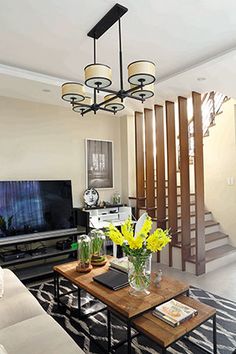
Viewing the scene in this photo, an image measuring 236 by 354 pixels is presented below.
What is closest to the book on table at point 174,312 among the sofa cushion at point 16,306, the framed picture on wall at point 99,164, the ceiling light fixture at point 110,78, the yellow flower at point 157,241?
the yellow flower at point 157,241

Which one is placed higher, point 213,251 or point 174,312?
point 174,312

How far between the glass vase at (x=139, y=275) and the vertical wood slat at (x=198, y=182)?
71.7 inches

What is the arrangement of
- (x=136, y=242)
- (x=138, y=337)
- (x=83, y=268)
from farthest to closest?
1. (x=83, y=268)
2. (x=138, y=337)
3. (x=136, y=242)

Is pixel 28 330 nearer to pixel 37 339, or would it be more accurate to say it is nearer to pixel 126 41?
pixel 37 339

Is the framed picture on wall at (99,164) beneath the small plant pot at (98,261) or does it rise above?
above

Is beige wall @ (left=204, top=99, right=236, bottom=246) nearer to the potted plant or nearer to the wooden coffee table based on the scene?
the wooden coffee table

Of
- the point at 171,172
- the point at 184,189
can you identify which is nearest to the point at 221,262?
the point at 184,189

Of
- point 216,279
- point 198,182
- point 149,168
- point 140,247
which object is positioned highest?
point 149,168

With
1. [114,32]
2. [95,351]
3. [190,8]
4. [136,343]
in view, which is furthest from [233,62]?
[95,351]

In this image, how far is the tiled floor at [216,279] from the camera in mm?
2951

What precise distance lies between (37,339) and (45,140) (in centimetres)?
312

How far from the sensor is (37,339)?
4.73 ft

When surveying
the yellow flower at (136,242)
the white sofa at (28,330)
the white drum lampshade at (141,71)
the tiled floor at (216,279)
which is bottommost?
the tiled floor at (216,279)

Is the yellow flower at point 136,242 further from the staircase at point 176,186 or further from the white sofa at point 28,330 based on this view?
the staircase at point 176,186
